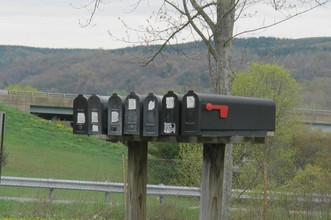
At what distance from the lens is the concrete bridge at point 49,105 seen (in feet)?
216

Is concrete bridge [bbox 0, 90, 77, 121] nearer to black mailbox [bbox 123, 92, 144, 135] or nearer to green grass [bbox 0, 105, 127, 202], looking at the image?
green grass [bbox 0, 105, 127, 202]

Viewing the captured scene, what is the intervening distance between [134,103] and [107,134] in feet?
1.43

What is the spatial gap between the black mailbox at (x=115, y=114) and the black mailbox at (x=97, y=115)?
68mm

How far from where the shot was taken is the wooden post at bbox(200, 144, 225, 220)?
734 cm

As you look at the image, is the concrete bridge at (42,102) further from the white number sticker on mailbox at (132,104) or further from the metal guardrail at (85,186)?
the white number sticker on mailbox at (132,104)

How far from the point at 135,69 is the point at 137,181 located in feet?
148

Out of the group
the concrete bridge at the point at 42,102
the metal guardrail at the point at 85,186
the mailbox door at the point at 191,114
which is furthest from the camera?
the concrete bridge at the point at 42,102

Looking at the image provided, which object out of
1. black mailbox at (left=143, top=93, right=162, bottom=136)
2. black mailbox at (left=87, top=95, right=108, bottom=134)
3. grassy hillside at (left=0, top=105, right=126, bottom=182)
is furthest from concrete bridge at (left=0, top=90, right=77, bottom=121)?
black mailbox at (left=143, top=93, right=162, bottom=136)

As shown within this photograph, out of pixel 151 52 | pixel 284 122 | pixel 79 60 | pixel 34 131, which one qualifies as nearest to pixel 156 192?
pixel 151 52

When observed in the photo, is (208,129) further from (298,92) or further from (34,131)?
(298,92)

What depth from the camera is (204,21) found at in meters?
11.8

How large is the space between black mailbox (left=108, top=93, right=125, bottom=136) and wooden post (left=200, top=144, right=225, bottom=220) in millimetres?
798

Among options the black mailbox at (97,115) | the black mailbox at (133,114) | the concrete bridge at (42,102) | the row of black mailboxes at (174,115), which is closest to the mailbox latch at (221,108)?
the row of black mailboxes at (174,115)

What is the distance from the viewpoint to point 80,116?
24.4ft
